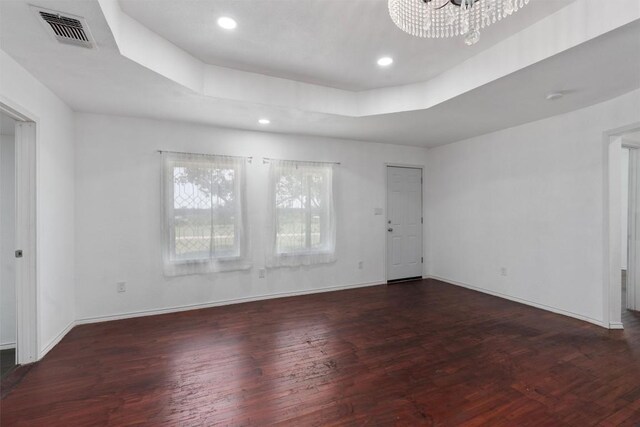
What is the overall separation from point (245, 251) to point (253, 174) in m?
1.13

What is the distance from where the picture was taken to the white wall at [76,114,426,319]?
345 centimetres

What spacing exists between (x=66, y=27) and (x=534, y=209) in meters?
5.13

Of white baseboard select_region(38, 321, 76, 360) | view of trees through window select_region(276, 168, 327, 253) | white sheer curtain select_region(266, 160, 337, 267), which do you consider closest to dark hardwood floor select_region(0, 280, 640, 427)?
white baseboard select_region(38, 321, 76, 360)

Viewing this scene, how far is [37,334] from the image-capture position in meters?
2.57

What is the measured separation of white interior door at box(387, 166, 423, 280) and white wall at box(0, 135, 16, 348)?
5.22 meters

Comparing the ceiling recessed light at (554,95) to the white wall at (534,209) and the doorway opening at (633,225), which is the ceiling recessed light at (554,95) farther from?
the doorway opening at (633,225)

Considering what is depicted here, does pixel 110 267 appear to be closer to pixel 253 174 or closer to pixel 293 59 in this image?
pixel 253 174

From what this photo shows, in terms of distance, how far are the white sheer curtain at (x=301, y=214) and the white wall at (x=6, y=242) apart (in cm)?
301

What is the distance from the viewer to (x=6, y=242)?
132 inches

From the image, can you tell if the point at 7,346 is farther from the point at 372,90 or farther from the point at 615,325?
the point at 615,325

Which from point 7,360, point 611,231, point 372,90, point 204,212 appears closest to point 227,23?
point 372,90

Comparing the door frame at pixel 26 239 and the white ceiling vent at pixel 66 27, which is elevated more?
the white ceiling vent at pixel 66 27

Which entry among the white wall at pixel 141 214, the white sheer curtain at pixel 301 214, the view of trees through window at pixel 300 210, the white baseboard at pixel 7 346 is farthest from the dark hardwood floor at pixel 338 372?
the view of trees through window at pixel 300 210

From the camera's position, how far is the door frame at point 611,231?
10.4 ft
